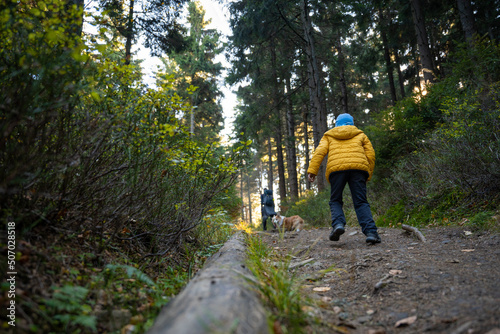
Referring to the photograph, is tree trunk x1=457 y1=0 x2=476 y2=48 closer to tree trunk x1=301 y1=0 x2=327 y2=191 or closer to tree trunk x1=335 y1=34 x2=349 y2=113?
tree trunk x1=301 y1=0 x2=327 y2=191

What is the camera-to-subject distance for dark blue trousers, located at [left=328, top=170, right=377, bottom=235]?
3875 millimetres

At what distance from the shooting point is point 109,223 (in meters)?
2.31

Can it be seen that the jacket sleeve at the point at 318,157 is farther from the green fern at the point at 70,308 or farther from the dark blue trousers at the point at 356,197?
the green fern at the point at 70,308

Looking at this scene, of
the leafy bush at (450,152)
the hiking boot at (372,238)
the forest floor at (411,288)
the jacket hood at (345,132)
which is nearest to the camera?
the forest floor at (411,288)

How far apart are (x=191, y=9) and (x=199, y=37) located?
237 centimetres

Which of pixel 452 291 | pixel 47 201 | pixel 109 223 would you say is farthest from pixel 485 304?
pixel 47 201

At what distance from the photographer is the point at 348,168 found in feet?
13.0

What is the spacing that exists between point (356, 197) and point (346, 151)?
724 mm

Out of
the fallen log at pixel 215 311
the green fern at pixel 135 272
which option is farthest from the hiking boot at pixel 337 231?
the green fern at pixel 135 272

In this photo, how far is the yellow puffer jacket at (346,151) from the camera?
3.99m

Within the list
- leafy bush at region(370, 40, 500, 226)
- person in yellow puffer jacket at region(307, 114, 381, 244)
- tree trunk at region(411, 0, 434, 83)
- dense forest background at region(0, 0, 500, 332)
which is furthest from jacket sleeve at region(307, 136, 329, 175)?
tree trunk at region(411, 0, 434, 83)

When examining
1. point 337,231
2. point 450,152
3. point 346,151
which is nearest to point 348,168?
point 346,151

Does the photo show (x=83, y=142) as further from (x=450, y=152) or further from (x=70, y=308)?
(x=450, y=152)

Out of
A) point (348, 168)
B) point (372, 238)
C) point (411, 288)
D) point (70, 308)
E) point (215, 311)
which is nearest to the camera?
point (215, 311)
